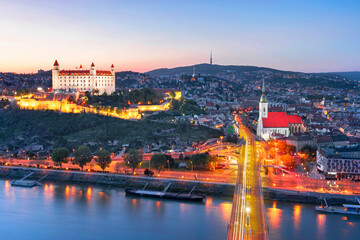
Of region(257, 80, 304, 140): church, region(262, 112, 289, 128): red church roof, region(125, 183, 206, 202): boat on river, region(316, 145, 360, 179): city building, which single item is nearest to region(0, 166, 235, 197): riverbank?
region(125, 183, 206, 202): boat on river

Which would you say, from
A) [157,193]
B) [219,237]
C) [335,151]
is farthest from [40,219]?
[335,151]

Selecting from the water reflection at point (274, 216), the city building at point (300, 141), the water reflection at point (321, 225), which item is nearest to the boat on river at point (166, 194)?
the water reflection at point (274, 216)

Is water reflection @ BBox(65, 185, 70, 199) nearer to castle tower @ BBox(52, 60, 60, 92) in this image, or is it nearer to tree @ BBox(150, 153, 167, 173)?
tree @ BBox(150, 153, 167, 173)

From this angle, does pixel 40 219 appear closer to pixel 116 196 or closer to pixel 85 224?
pixel 85 224

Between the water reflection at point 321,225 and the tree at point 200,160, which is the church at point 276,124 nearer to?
the tree at point 200,160

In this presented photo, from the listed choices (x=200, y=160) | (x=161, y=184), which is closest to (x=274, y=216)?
(x=161, y=184)

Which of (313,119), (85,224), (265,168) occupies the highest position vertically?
(313,119)

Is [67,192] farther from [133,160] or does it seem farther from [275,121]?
[275,121]
